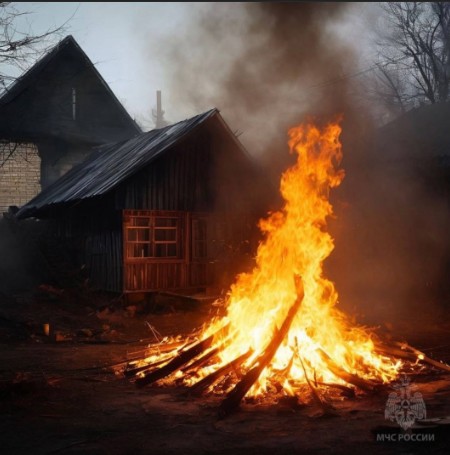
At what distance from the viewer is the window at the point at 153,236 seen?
1516 centimetres

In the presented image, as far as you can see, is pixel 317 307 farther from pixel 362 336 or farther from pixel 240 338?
pixel 240 338

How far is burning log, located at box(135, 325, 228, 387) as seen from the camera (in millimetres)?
7336

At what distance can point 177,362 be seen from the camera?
7484 mm

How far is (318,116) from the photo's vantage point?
16516 millimetres

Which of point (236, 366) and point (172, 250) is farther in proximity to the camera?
point (172, 250)

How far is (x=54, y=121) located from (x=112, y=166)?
9.81 metres

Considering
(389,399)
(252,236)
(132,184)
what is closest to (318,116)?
(252,236)

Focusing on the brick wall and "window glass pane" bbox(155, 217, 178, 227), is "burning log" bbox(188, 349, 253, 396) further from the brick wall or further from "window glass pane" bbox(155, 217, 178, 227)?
the brick wall

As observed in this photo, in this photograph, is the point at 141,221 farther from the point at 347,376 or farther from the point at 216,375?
the point at 347,376

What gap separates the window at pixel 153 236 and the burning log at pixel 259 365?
822 centimetres

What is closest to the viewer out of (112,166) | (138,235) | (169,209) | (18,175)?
(138,235)

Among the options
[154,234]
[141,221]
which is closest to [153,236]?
[154,234]

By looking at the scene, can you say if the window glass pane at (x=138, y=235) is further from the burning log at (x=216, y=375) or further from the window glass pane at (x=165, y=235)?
the burning log at (x=216, y=375)

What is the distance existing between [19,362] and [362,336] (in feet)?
20.5
